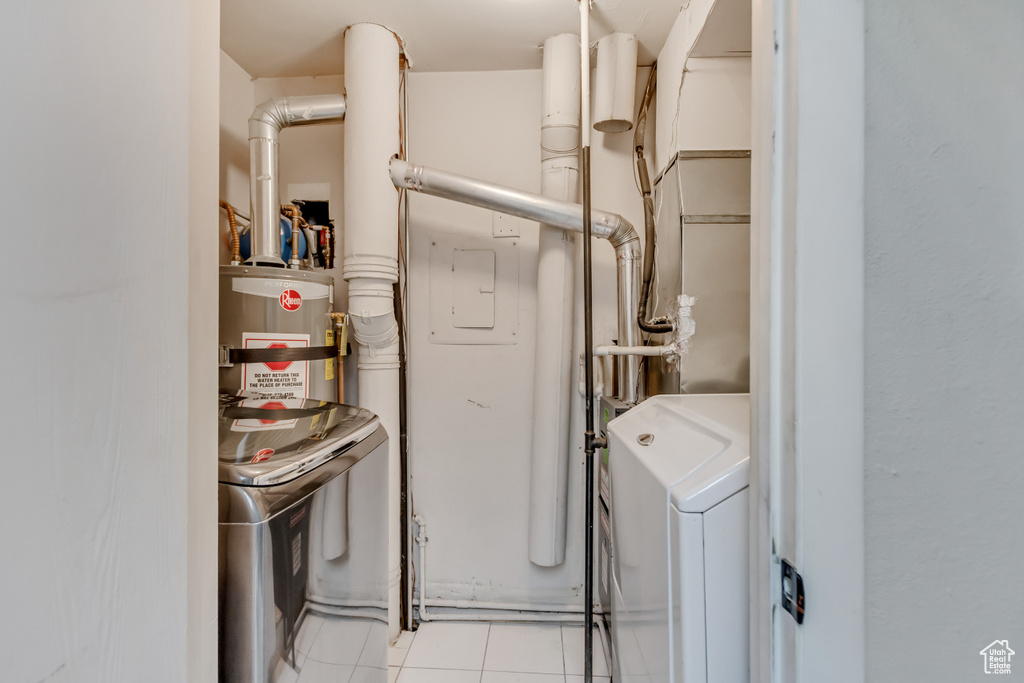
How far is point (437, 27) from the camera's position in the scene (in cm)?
161

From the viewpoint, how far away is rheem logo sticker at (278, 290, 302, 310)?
138 cm

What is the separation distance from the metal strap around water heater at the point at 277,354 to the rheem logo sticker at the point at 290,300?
0.43 ft

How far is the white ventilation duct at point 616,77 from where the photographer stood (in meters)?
1.63

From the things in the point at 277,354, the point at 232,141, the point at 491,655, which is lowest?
the point at 491,655

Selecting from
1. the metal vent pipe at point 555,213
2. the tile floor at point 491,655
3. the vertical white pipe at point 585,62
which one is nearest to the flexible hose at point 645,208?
the metal vent pipe at point 555,213

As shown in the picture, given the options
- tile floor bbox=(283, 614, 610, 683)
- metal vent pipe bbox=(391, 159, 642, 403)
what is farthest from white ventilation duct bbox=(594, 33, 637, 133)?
tile floor bbox=(283, 614, 610, 683)

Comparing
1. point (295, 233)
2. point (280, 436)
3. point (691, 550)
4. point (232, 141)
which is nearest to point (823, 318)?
point (691, 550)

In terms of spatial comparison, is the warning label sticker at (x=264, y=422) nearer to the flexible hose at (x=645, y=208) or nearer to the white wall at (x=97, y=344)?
the white wall at (x=97, y=344)

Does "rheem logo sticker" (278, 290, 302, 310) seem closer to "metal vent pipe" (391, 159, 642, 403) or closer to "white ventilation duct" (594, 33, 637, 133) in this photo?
"metal vent pipe" (391, 159, 642, 403)

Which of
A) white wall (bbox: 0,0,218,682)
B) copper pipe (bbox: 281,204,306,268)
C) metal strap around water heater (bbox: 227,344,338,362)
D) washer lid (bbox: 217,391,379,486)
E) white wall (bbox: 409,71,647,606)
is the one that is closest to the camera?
white wall (bbox: 0,0,218,682)

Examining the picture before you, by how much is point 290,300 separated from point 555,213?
0.95 metres

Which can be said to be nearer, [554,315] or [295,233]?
[295,233]

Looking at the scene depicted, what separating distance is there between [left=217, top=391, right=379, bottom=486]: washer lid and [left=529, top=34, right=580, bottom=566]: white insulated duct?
0.79 metres

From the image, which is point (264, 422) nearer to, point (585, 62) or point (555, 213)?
point (555, 213)
